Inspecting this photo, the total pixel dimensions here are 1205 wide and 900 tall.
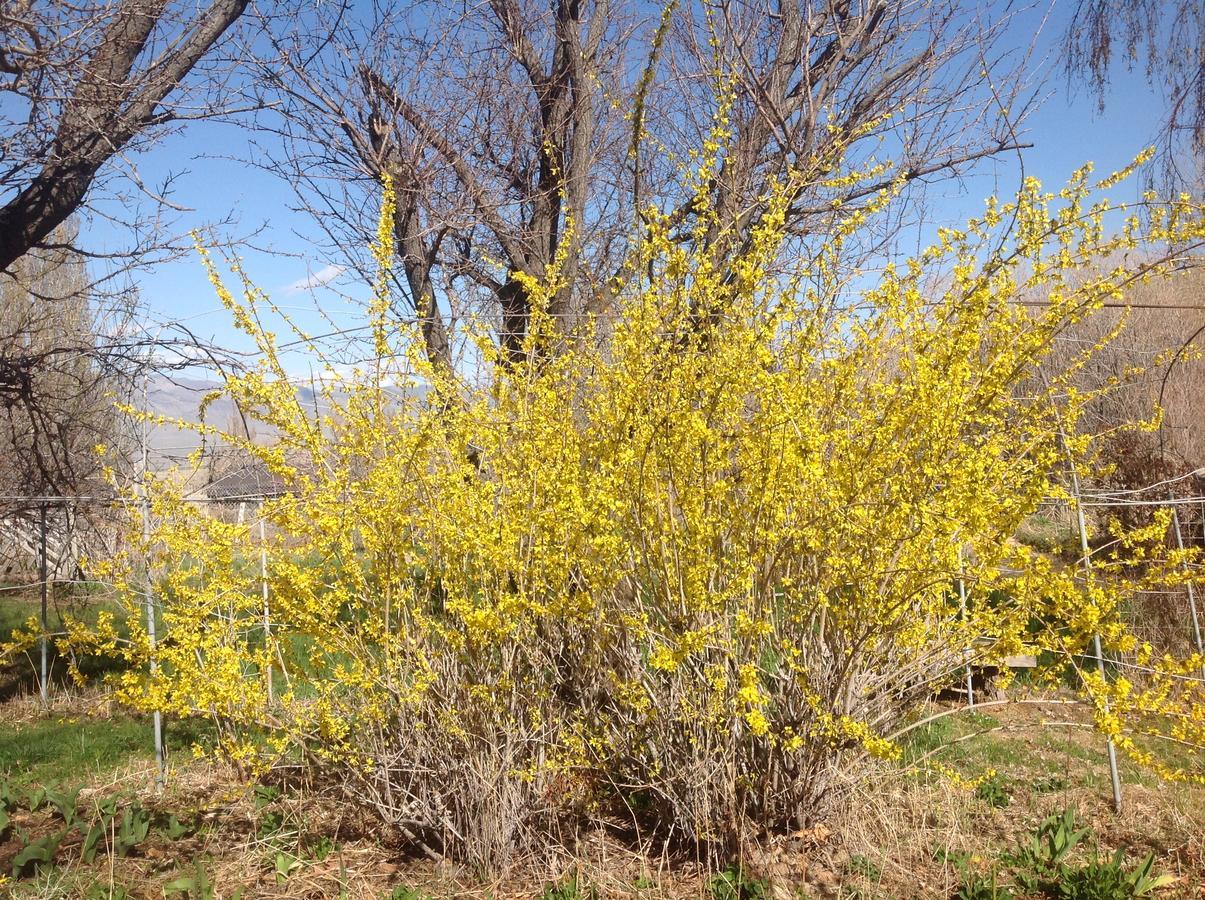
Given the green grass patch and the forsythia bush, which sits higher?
the forsythia bush

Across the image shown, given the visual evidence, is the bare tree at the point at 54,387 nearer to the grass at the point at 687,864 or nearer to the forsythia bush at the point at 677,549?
the forsythia bush at the point at 677,549

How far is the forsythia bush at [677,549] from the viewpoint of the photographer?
2918 millimetres

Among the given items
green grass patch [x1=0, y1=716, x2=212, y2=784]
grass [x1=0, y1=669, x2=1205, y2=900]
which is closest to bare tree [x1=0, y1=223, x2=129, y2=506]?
green grass patch [x1=0, y1=716, x2=212, y2=784]

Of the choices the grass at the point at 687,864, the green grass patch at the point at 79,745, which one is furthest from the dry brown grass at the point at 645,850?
the green grass patch at the point at 79,745

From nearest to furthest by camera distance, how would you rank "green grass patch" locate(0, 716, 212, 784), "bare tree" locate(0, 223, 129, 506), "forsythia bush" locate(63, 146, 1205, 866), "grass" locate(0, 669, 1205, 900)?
"forsythia bush" locate(63, 146, 1205, 866) → "grass" locate(0, 669, 1205, 900) → "green grass patch" locate(0, 716, 212, 784) → "bare tree" locate(0, 223, 129, 506)

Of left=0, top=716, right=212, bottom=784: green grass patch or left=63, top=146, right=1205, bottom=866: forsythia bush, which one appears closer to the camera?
left=63, top=146, right=1205, bottom=866: forsythia bush

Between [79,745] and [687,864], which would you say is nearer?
[687,864]

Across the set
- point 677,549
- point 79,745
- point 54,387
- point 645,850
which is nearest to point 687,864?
point 645,850

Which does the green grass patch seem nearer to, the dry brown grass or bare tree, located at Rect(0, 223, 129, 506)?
the dry brown grass

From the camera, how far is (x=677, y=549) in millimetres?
3086

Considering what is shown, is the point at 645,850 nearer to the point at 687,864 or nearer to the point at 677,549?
the point at 687,864

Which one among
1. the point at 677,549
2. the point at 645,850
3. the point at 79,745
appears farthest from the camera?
the point at 79,745

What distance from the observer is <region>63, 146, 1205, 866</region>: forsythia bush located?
2.92 meters

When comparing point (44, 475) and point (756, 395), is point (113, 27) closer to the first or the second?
point (44, 475)
